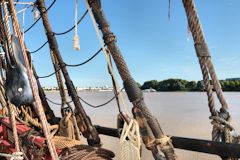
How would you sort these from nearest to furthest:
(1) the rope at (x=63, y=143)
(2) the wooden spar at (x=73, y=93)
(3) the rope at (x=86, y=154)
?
(3) the rope at (x=86, y=154) → (1) the rope at (x=63, y=143) → (2) the wooden spar at (x=73, y=93)

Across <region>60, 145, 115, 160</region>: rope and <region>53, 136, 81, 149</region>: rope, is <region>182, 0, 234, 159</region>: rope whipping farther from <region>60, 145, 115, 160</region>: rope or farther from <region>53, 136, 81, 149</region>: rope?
<region>53, 136, 81, 149</region>: rope

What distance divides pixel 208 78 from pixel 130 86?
0.53 metres

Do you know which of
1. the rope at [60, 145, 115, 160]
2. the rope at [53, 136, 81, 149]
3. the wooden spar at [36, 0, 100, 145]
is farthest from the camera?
the wooden spar at [36, 0, 100, 145]

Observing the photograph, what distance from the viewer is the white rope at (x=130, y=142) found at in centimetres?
185

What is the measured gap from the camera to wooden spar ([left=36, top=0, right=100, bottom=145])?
3182 millimetres

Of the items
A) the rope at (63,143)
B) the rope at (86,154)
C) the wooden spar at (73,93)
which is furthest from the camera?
the wooden spar at (73,93)

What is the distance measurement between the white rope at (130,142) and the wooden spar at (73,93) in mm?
1203

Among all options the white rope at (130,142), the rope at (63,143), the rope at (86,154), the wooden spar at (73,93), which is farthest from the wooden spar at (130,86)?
the wooden spar at (73,93)

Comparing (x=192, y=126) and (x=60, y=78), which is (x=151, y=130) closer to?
(x=60, y=78)

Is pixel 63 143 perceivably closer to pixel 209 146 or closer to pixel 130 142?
pixel 130 142

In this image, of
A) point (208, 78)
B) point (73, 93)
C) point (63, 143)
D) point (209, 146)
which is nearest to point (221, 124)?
point (209, 146)

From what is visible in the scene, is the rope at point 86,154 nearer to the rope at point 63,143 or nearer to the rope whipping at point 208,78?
the rope at point 63,143

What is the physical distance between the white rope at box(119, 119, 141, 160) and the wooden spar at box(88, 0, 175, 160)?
0.39 feet

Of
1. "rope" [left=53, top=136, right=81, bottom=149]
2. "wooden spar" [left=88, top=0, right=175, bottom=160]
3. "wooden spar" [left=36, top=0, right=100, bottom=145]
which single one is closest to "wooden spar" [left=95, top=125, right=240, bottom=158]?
"wooden spar" [left=88, top=0, right=175, bottom=160]
